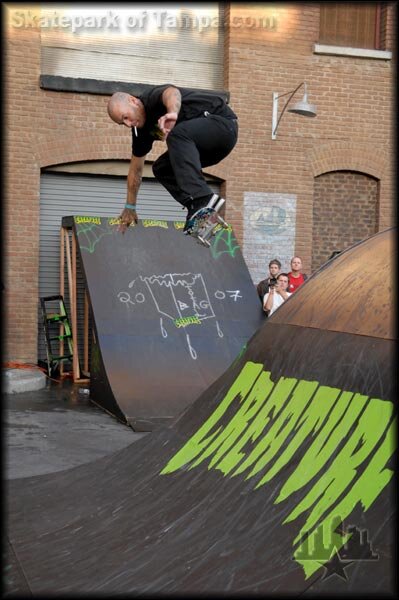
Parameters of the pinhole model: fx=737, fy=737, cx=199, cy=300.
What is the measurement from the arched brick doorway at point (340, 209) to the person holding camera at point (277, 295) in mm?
3346

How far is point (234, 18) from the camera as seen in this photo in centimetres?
1314

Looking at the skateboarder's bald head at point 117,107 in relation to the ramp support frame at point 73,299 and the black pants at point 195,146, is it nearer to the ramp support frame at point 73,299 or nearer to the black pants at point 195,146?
the black pants at point 195,146

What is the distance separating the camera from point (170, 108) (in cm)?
452

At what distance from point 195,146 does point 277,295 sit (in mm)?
5966

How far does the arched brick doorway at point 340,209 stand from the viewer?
45.2ft

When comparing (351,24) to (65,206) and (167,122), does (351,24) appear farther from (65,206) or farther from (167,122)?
(167,122)

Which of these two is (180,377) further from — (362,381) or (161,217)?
(362,381)

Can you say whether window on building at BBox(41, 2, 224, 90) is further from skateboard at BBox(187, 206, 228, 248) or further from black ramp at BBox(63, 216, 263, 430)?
skateboard at BBox(187, 206, 228, 248)

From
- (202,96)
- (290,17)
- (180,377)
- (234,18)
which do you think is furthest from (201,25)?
(202,96)

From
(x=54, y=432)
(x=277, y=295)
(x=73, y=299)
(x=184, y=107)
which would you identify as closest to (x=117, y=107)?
(x=184, y=107)

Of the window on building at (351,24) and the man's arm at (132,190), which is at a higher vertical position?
the window on building at (351,24)

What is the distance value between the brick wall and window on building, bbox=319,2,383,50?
279mm

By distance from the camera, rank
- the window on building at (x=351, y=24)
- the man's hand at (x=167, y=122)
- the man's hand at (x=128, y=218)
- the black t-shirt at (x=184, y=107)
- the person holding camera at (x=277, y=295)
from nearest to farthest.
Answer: the man's hand at (x=167, y=122), the black t-shirt at (x=184, y=107), the man's hand at (x=128, y=218), the person holding camera at (x=277, y=295), the window on building at (x=351, y=24)

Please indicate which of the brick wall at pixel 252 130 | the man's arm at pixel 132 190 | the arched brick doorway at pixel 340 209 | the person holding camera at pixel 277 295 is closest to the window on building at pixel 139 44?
the brick wall at pixel 252 130
